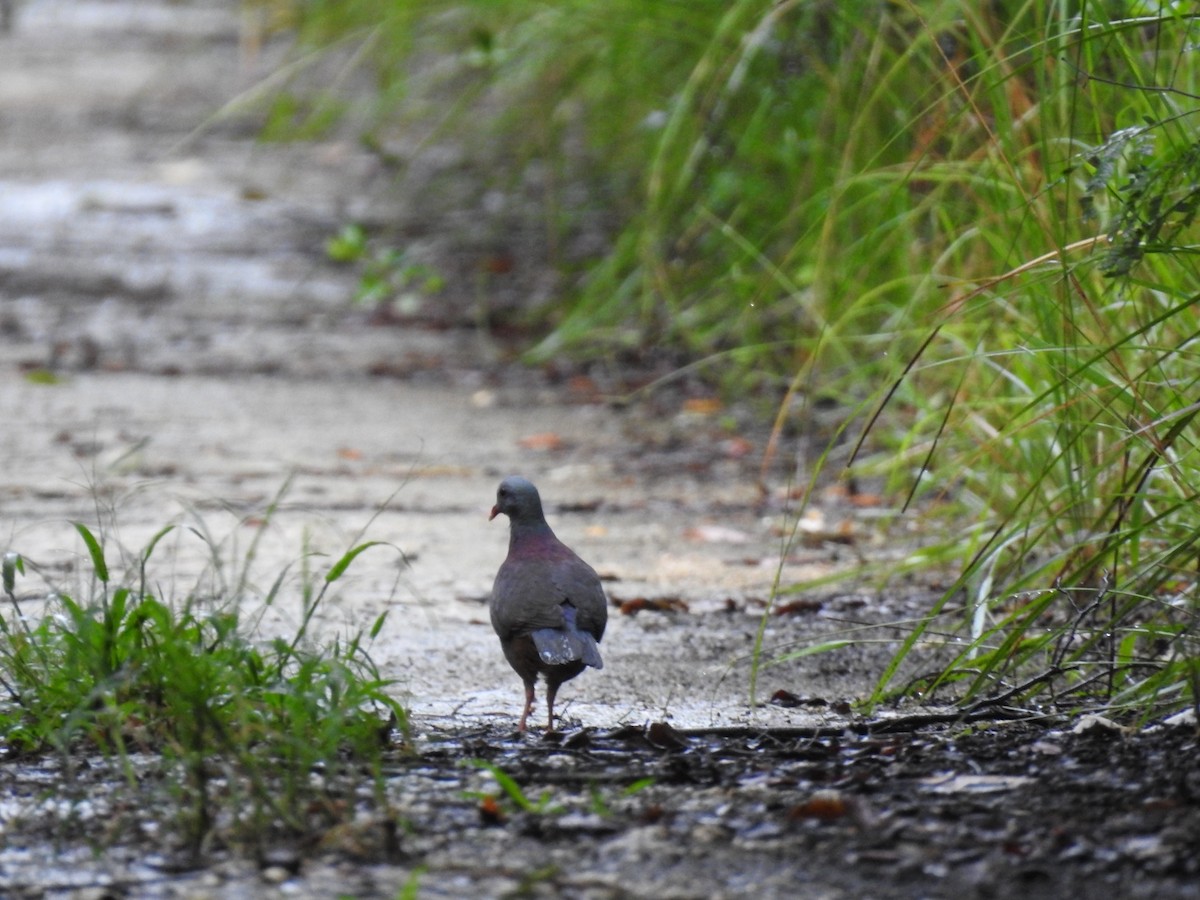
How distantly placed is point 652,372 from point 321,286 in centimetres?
240

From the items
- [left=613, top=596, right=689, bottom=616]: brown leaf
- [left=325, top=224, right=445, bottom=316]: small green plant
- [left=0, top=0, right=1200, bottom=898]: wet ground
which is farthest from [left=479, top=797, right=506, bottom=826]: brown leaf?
[left=325, top=224, right=445, bottom=316]: small green plant

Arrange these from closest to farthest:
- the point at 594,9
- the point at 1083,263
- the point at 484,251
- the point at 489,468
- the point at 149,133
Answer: the point at 1083,263, the point at 489,468, the point at 594,9, the point at 484,251, the point at 149,133

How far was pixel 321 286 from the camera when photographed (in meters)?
8.02

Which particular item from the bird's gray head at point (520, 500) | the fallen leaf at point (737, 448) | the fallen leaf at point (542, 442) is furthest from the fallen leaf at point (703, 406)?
the bird's gray head at point (520, 500)

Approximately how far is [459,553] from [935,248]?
1.53m

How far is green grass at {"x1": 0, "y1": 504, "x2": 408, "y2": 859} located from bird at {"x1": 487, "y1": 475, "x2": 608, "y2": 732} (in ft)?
0.78

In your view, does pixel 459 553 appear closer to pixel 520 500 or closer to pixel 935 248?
pixel 520 500

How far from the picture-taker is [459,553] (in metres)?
4.15

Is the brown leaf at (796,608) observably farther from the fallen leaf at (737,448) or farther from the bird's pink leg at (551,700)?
the fallen leaf at (737,448)

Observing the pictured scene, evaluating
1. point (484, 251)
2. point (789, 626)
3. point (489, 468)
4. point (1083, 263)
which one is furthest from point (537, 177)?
point (1083, 263)

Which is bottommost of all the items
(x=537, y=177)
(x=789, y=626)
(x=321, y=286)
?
(x=789, y=626)

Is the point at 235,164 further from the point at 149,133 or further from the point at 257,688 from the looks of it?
the point at 257,688

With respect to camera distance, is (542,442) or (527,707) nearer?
(527,707)

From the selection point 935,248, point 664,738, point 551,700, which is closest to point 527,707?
point 551,700
